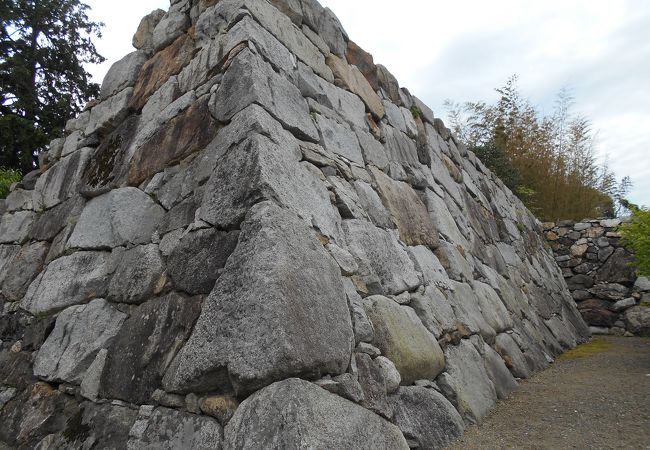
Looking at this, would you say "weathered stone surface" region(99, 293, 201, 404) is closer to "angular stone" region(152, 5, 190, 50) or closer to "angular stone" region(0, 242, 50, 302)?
"angular stone" region(0, 242, 50, 302)

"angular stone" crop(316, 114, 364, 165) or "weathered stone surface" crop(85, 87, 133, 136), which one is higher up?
"weathered stone surface" crop(85, 87, 133, 136)

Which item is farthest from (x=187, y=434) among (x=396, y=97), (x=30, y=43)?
(x=30, y=43)

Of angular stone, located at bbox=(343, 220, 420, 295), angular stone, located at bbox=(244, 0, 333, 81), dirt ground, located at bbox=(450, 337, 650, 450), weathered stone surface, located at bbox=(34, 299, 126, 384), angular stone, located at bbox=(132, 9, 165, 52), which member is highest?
angular stone, located at bbox=(132, 9, 165, 52)

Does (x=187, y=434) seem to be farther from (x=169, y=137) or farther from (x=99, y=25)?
(x=99, y=25)

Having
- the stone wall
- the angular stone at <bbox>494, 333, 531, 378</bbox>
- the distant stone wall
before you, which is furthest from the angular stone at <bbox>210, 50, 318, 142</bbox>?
the distant stone wall

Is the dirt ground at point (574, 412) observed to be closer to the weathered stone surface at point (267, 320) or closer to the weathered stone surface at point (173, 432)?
the weathered stone surface at point (267, 320)

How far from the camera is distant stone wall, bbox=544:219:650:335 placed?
22.8ft

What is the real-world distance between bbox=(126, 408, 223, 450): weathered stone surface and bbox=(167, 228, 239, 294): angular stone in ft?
1.71

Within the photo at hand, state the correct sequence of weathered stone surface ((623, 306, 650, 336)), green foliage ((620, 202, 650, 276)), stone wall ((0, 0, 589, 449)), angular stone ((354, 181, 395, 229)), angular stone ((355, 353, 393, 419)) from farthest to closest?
1. weathered stone surface ((623, 306, 650, 336))
2. green foliage ((620, 202, 650, 276))
3. angular stone ((354, 181, 395, 229))
4. angular stone ((355, 353, 393, 419))
5. stone wall ((0, 0, 589, 449))

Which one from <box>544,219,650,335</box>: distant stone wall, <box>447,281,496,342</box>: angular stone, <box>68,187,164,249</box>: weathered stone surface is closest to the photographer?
<box>68,187,164,249</box>: weathered stone surface

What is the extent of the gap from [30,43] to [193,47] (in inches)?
438

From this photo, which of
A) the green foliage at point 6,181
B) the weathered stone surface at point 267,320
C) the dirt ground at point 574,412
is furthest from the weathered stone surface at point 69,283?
the green foliage at point 6,181

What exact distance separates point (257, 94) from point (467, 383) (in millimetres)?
2231

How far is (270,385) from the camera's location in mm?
1446
